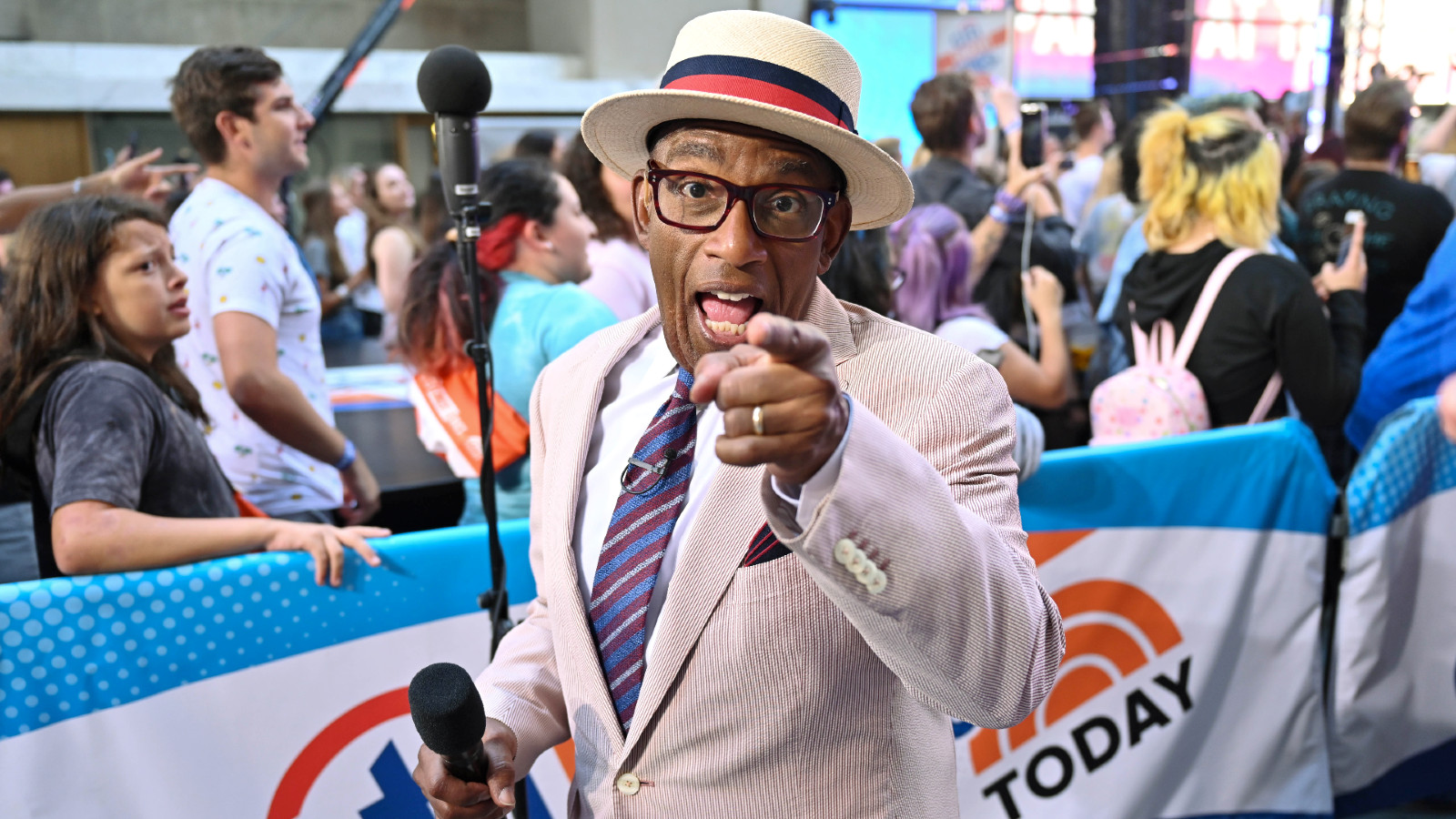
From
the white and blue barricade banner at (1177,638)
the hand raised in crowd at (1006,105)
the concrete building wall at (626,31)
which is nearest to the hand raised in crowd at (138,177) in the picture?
the white and blue barricade banner at (1177,638)

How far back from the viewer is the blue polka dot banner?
1.84 metres

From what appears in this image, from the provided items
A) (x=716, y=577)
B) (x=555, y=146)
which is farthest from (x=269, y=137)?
(x=716, y=577)

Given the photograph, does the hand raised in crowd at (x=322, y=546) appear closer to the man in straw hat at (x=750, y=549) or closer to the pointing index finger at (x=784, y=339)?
the man in straw hat at (x=750, y=549)

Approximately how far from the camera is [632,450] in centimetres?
138

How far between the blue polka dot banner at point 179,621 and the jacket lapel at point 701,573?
1005 millimetres

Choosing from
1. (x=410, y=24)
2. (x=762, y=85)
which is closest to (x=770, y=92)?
(x=762, y=85)

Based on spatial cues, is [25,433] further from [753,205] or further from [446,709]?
[753,205]

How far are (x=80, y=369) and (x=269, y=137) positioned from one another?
1.15 metres

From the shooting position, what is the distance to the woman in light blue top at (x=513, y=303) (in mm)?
2764

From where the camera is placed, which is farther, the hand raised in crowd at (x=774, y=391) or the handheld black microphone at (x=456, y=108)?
the handheld black microphone at (x=456, y=108)

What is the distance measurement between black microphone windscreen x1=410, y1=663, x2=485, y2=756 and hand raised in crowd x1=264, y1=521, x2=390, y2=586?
101 cm

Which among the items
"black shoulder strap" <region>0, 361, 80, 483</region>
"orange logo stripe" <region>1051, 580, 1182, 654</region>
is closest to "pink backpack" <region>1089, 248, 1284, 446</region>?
"orange logo stripe" <region>1051, 580, 1182, 654</region>

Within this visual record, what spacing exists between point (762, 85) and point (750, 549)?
514 mm

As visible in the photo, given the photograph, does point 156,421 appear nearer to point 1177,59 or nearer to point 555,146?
point 555,146
